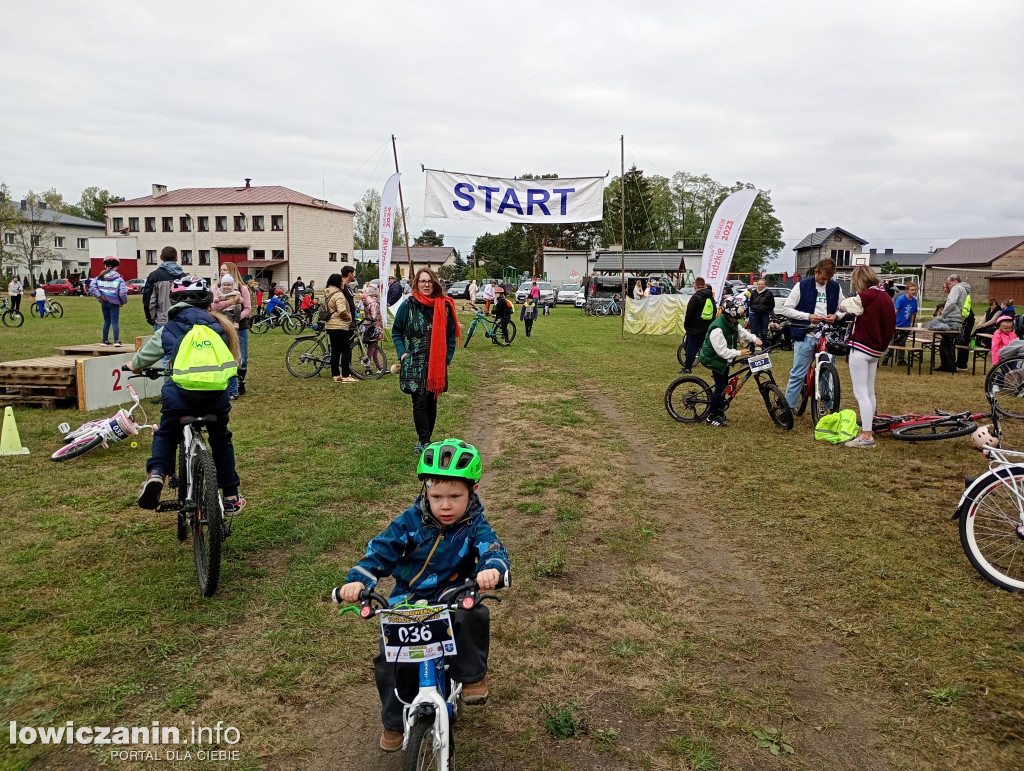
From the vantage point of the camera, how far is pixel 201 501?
163 inches

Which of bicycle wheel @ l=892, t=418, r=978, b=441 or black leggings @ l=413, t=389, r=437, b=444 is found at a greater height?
black leggings @ l=413, t=389, r=437, b=444

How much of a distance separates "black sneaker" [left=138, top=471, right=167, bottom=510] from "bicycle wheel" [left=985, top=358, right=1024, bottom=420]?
10.9 m

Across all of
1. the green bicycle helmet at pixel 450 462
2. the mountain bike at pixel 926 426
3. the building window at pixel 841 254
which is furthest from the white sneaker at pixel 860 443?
the building window at pixel 841 254

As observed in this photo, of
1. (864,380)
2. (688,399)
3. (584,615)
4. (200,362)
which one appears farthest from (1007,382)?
(200,362)

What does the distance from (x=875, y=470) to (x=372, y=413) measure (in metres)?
6.50

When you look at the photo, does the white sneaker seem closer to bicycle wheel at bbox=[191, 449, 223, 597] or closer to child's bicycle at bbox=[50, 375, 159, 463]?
bicycle wheel at bbox=[191, 449, 223, 597]

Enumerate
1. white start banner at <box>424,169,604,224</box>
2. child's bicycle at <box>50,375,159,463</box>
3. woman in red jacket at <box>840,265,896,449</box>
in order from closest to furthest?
child's bicycle at <box>50,375,159,463</box>
woman in red jacket at <box>840,265,896,449</box>
white start banner at <box>424,169,604,224</box>

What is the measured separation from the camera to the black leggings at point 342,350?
39.2 ft

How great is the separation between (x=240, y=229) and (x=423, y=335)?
6363cm

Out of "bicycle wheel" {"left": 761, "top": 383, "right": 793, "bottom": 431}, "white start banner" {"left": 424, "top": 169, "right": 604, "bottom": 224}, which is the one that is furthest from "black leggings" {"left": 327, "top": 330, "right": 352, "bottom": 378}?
"bicycle wheel" {"left": 761, "top": 383, "right": 793, "bottom": 431}

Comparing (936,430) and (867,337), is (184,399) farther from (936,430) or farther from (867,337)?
(936,430)

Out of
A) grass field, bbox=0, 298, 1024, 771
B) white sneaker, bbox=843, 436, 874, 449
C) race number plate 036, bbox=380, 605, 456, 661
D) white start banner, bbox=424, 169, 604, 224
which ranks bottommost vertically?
grass field, bbox=0, 298, 1024, 771

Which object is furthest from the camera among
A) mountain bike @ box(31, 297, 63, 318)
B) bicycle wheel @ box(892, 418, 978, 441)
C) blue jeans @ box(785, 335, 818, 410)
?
mountain bike @ box(31, 297, 63, 318)

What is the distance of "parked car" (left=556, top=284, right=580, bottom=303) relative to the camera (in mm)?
46156
